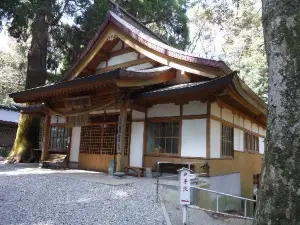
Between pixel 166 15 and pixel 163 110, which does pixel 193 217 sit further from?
pixel 166 15

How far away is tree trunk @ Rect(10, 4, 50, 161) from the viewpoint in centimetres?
1420

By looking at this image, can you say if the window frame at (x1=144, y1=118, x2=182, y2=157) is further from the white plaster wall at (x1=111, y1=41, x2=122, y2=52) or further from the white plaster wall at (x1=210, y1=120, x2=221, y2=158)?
the white plaster wall at (x1=111, y1=41, x2=122, y2=52)

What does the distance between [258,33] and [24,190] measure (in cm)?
2017

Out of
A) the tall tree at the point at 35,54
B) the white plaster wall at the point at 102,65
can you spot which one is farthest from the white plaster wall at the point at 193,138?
the tall tree at the point at 35,54

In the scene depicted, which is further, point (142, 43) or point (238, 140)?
point (238, 140)

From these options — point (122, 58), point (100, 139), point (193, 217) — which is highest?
point (122, 58)

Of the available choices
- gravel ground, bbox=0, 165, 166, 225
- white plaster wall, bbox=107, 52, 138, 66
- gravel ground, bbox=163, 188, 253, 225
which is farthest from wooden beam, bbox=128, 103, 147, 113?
gravel ground, bbox=163, 188, 253, 225

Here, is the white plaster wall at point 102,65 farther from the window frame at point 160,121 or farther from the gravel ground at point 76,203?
the gravel ground at point 76,203

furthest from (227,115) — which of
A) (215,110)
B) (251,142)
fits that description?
(251,142)

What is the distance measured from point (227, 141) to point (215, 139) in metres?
Result: 1.47

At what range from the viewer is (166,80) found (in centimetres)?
960

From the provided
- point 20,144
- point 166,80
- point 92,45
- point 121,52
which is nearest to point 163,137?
point 166,80

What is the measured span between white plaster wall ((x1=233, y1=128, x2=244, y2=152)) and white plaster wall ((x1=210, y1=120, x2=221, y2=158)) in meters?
1.95

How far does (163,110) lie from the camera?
1001cm
